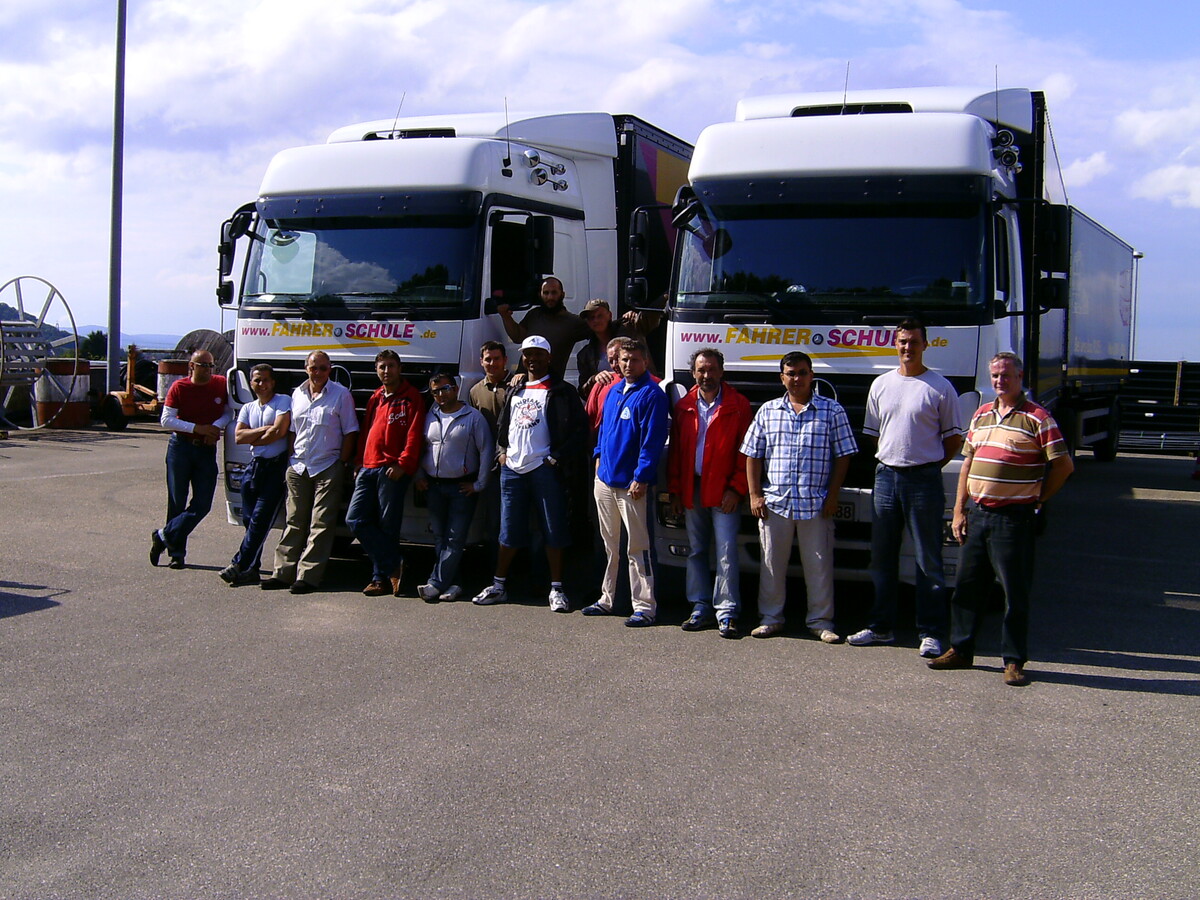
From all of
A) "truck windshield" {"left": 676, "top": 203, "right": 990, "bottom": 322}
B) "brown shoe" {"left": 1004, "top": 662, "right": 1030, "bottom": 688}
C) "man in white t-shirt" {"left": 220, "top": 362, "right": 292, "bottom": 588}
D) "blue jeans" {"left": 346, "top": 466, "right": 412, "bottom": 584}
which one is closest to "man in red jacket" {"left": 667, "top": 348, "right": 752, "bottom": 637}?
"truck windshield" {"left": 676, "top": 203, "right": 990, "bottom": 322}

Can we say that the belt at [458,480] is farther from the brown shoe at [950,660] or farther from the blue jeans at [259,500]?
the brown shoe at [950,660]

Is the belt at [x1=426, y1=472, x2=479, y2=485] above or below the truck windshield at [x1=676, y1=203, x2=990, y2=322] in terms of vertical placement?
below

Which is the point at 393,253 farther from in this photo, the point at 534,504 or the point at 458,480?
the point at 534,504

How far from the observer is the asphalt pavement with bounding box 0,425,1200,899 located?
395cm

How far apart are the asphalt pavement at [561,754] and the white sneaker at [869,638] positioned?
62mm

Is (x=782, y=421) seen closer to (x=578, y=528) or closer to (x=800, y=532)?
(x=800, y=532)

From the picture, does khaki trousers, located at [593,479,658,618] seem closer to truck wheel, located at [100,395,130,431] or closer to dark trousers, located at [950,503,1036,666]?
dark trousers, located at [950,503,1036,666]

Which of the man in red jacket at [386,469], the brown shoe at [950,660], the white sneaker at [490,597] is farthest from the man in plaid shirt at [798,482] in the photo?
the man in red jacket at [386,469]

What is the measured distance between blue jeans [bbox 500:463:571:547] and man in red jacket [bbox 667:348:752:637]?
0.98m

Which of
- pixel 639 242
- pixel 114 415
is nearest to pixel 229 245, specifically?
pixel 639 242

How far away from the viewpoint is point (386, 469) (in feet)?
27.7

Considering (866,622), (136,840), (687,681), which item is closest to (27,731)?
(136,840)

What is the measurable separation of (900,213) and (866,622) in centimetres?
281

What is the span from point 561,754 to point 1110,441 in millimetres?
16248
